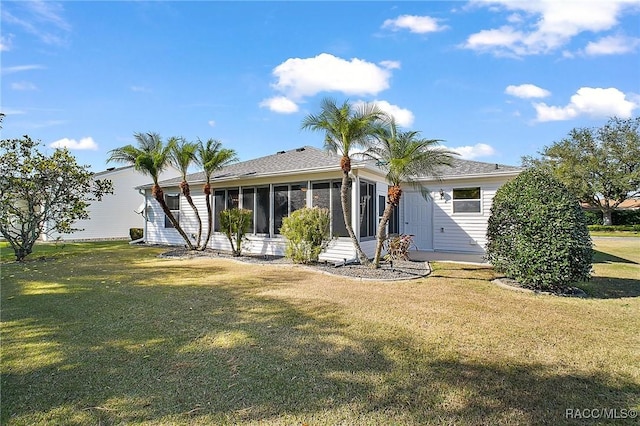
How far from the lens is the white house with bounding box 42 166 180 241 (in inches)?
784

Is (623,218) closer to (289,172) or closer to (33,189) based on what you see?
(289,172)

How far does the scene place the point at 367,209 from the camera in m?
10.7

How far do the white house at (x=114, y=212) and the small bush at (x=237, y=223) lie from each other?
10221mm

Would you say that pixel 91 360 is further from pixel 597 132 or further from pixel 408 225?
pixel 597 132

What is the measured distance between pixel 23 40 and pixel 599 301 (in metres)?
13.4

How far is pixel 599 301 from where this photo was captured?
234 inches

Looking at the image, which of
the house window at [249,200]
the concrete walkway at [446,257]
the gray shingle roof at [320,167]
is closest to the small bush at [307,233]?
the gray shingle roof at [320,167]

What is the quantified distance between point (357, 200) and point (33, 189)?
37.7ft

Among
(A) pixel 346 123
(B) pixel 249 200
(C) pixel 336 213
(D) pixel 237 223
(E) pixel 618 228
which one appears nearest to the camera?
(A) pixel 346 123

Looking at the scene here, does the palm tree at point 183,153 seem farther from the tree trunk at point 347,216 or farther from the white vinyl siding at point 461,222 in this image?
the white vinyl siding at point 461,222

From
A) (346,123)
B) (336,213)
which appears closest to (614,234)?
(336,213)

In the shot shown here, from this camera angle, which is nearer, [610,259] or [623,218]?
[610,259]

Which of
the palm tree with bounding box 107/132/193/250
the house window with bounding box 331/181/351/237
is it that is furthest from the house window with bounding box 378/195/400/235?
the palm tree with bounding box 107/132/193/250

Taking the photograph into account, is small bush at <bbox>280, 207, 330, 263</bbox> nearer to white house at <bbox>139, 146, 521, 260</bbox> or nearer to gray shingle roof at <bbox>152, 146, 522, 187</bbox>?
white house at <bbox>139, 146, 521, 260</bbox>
